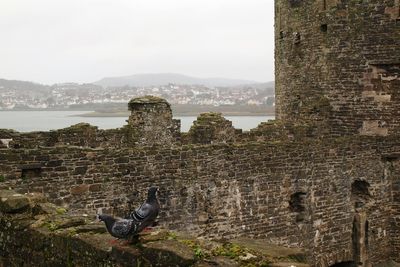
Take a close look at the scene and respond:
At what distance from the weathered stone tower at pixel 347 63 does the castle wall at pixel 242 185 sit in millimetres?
1037

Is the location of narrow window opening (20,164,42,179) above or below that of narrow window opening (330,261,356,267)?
above

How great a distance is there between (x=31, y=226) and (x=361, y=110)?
11.0 meters

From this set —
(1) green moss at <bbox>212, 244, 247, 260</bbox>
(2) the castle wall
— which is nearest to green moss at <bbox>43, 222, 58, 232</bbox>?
(1) green moss at <bbox>212, 244, 247, 260</bbox>

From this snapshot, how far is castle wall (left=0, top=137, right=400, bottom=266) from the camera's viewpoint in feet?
32.7

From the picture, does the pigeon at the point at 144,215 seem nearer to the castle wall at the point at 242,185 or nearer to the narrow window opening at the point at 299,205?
the castle wall at the point at 242,185

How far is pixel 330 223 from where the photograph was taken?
14.1 m

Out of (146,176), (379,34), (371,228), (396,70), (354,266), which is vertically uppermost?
(379,34)

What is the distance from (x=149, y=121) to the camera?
41.8 feet

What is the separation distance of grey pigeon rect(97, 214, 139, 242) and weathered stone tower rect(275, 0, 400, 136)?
10.5m

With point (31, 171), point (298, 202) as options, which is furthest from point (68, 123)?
point (31, 171)

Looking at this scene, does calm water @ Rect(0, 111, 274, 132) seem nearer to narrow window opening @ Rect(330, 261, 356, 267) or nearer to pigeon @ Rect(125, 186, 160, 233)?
narrow window opening @ Rect(330, 261, 356, 267)

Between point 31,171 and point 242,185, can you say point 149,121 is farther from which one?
point 31,171

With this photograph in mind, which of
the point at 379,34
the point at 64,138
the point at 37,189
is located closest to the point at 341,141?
the point at 379,34

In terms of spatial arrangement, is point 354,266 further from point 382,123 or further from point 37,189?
point 37,189
